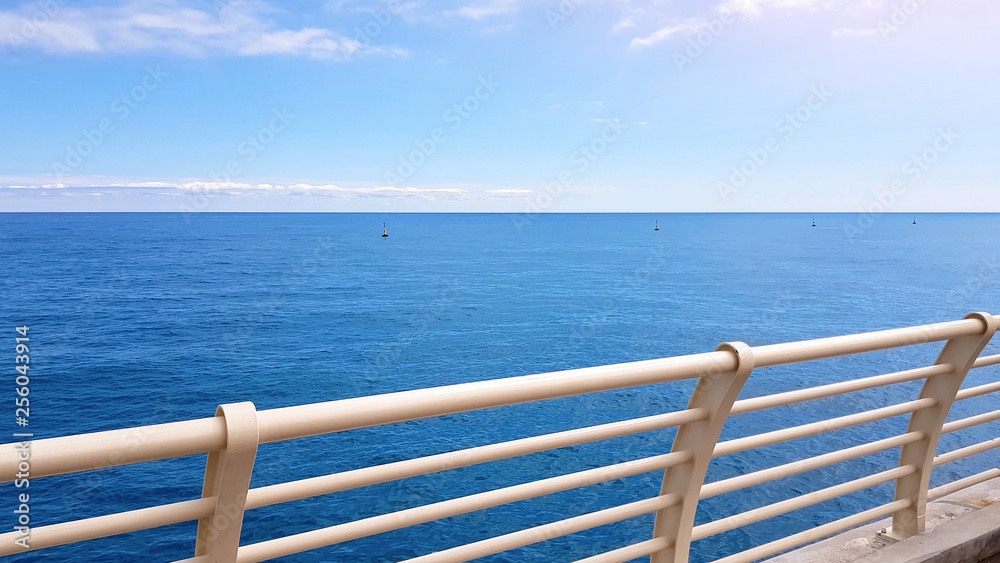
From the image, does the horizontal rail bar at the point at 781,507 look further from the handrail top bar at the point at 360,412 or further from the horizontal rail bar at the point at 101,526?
the horizontal rail bar at the point at 101,526

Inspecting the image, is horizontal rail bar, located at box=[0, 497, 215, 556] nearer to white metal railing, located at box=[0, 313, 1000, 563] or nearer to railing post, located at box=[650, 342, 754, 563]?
white metal railing, located at box=[0, 313, 1000, 563]

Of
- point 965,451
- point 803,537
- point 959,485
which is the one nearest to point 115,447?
point 803,537

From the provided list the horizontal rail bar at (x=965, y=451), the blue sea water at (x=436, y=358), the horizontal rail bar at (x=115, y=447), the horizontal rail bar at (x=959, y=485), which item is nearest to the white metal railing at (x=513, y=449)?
the horizontal rail bar at (x=115, y=447)

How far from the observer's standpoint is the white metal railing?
106 centimetres

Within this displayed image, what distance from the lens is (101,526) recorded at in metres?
1.08

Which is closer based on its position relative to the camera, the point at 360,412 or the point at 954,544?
the point at 360,412

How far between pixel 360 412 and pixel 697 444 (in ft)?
3.43

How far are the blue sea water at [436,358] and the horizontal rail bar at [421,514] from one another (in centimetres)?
1164

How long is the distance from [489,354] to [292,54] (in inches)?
3468

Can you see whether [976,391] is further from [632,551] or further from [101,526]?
[101,526]

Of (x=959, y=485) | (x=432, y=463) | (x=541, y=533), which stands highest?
(x=432, y=463)

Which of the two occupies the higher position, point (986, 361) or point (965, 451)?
point (986, 361)

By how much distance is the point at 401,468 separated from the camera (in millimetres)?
1343

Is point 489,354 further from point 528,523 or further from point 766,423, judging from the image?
point 528,523
